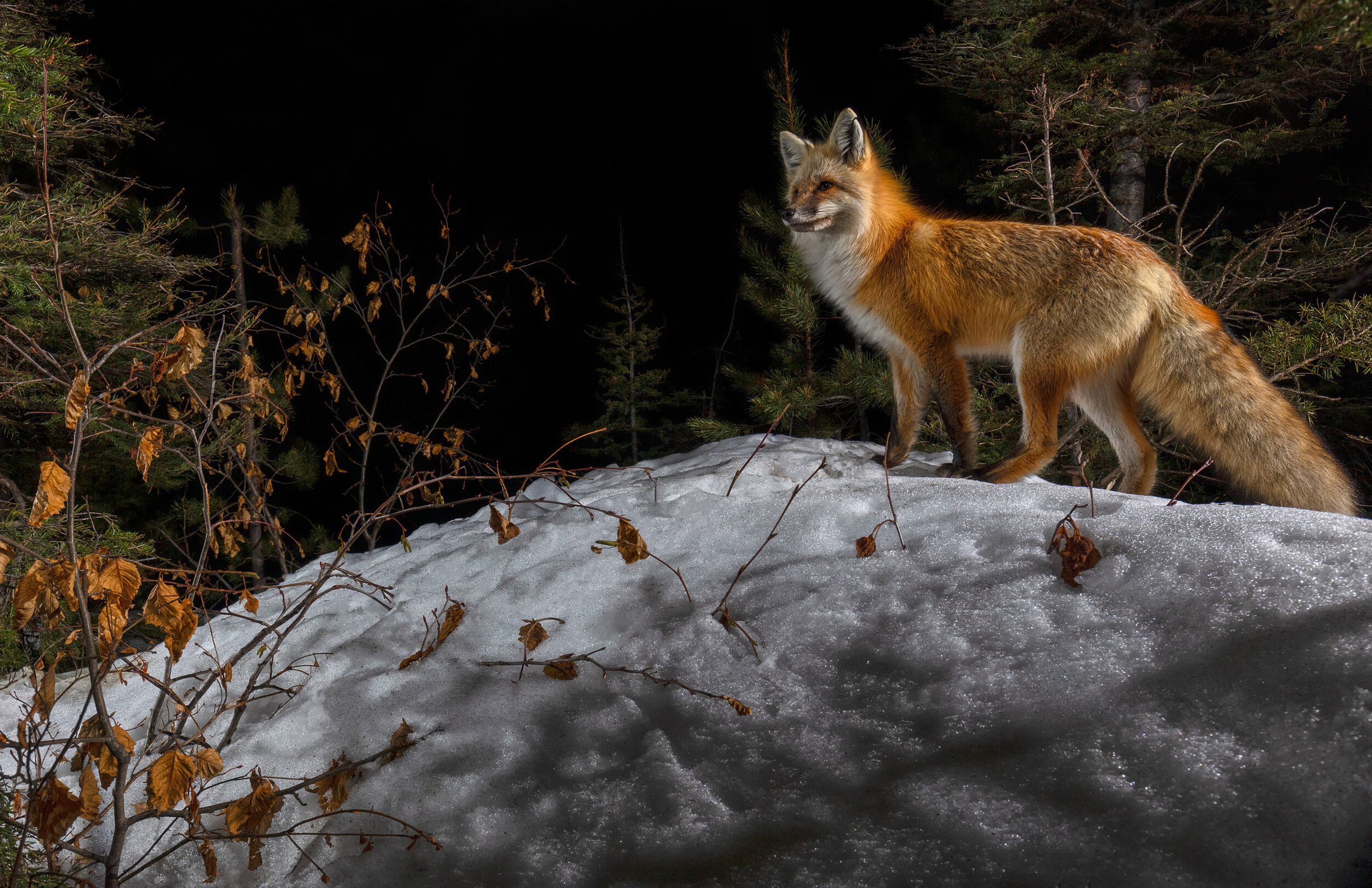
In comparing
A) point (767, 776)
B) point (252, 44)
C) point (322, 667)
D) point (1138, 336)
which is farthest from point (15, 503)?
point (252, 44)

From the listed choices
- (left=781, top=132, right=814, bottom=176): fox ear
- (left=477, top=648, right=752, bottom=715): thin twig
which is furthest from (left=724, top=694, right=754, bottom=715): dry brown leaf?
(left=781, top=132, right=814, bottom=176): fox ear

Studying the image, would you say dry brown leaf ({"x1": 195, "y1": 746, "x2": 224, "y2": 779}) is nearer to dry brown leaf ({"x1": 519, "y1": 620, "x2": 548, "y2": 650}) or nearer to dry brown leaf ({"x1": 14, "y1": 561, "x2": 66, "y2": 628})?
dry brown leaf ({"x1": 14, "y1": 561, "x2": 66, "y2": 628})

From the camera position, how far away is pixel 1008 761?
1064mm

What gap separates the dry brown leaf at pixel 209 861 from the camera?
1.27 meters

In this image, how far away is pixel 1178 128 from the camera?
469cm

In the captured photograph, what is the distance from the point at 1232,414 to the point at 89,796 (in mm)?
3207

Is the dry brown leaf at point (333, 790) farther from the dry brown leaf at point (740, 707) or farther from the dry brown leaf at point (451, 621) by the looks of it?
the dry brown leaf at point (740, 707)

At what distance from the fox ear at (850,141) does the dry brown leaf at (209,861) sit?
3.19m

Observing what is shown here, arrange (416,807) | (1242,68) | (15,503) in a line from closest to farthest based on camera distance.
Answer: (416,807)
(15,503)
(1242,68)

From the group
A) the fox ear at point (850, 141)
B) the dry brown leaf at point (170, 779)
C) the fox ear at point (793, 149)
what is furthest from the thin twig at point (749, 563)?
the fox ear at point (793, 149)

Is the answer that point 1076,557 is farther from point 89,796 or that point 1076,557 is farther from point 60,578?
point 89,796

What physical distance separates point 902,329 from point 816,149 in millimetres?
1010

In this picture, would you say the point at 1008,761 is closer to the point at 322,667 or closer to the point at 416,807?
the point at 416,807

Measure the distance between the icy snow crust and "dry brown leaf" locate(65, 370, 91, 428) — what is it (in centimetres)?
88
